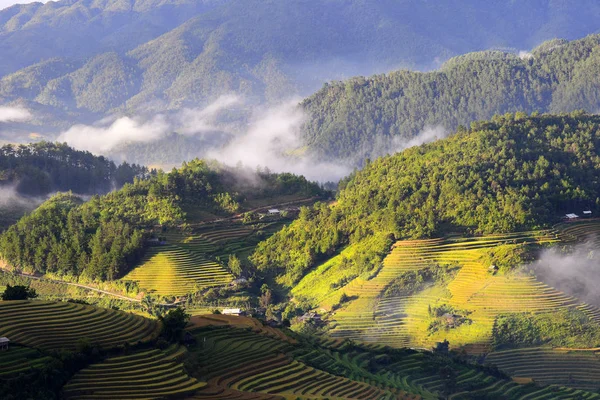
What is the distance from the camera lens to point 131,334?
1441 inches

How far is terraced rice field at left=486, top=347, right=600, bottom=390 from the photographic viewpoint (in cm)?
4672

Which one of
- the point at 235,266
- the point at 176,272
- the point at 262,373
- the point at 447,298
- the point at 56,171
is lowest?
the point at 262,373

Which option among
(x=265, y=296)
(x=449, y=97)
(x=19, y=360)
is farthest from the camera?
(x=449, y=97)

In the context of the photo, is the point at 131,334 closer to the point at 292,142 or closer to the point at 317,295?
the point at 317,295

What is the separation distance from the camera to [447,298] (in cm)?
5344

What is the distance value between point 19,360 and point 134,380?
11.8 ft

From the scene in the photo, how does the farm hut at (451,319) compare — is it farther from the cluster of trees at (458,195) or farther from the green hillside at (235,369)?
the cluster of trees at (458,195)

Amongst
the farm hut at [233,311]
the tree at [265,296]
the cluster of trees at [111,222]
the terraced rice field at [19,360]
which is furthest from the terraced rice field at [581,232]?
the terraced rice field at [19,360]

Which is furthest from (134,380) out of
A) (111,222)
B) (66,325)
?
(111,222)

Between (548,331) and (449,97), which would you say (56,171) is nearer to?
(548,331)

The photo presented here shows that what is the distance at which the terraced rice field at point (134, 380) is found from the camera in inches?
1248

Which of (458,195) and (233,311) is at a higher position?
(458,195)

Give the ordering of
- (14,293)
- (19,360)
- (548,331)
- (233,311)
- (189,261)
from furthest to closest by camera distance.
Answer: (189,261)
(233,311)
(548,331)
(14,293)
(19,360)

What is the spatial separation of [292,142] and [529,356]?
300 feet
